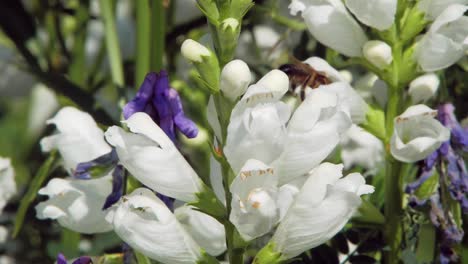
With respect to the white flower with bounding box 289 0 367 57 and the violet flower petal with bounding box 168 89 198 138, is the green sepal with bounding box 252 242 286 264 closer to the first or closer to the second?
the violet flower petal with bounding box 168 89 198 138

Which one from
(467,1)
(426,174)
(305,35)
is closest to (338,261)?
(426,174)

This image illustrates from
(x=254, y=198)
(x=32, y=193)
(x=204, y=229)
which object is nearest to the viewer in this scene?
(x=254, y=198)

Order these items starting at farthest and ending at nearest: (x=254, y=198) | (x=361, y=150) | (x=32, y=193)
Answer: (x=361, y=150)
(x=32, y=193)
(x=254, y=198)

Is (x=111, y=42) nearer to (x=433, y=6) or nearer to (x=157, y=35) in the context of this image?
(x=157, y=35)

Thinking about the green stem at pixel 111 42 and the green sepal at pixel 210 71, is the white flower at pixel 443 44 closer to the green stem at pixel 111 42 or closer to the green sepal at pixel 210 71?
the green sepal at pixel 210 71

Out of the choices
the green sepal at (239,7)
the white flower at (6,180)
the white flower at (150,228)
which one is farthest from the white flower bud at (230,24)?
the white flower at (6,180)

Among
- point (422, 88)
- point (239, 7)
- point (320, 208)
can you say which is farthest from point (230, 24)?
point (422, 88)
